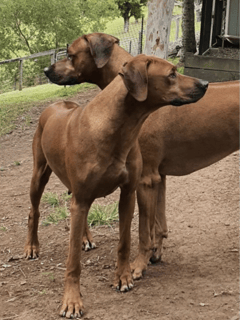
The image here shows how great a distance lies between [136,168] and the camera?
3.97 m

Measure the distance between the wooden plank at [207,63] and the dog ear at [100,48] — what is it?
687 cm

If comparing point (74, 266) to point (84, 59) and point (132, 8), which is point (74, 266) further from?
point (132, 8)

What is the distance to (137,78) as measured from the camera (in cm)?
352

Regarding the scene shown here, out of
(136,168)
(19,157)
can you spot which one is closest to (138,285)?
(136,168)

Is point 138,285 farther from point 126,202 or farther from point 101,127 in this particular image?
point 101,127

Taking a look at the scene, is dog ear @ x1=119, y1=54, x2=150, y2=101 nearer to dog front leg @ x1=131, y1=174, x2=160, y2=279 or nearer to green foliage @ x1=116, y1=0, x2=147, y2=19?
dog front leg @ x1=131, y1=174, x2=160, y2=279

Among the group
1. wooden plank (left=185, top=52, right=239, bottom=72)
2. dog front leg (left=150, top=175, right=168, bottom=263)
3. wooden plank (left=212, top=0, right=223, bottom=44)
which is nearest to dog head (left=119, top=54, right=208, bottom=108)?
dog front leg (left=150, top=175, right=168, bottom=263)

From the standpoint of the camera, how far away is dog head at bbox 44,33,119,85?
14.8 feet

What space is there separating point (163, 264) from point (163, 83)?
6.65 feet

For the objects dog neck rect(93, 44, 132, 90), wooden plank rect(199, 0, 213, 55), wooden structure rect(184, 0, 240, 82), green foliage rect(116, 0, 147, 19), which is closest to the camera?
dog neck rect(93, 44, 132, 90)

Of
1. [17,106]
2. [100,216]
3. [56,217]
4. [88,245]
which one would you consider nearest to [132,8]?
[17,106]

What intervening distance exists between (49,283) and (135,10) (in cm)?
3634

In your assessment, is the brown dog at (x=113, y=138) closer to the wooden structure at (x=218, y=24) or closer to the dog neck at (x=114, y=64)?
the dog neck at (x=114, y=64)

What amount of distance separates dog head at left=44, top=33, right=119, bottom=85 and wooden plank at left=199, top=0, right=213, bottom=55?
32.2ft
